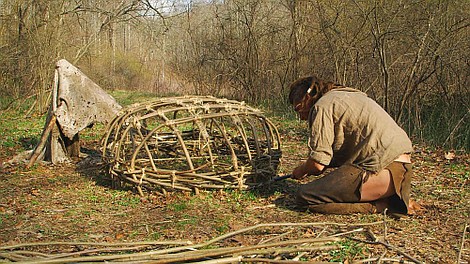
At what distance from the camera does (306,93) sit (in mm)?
3930

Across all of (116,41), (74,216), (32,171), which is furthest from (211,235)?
(116,41)

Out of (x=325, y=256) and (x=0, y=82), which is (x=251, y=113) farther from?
(x=0, y=82)

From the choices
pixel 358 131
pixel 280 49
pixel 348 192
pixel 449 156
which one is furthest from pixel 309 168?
pixel 280 49

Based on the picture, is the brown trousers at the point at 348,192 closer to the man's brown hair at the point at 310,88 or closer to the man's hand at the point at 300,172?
the man's hand at the point at 300,172

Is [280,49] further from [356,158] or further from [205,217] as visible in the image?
[205,217]

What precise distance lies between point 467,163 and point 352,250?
12.0 ft

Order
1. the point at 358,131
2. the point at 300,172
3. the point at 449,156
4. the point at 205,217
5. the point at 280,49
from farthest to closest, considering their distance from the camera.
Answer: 1. the point at 280,49
2. the point at 449,156
3. the point at 300,172
4. the point at 205,217
5. the point at 358,131

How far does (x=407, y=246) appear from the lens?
10.6 feet

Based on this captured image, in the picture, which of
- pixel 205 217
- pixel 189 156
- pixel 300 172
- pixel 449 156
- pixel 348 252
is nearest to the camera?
pixel 348 252

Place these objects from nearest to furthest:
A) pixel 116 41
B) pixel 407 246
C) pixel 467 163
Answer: pixel 407 246
pixel 467 163
pixel 116 41

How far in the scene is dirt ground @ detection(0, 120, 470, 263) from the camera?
321 cm

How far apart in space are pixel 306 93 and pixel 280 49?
27.8 feet

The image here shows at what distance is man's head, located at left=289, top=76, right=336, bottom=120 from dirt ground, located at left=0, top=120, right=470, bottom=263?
0.92 meters

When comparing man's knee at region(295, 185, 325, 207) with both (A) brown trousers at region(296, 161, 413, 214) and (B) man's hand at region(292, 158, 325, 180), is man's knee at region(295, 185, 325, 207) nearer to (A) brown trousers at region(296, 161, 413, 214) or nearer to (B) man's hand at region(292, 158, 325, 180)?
(A) brown trousers at region(296, 161, 413, 214)
